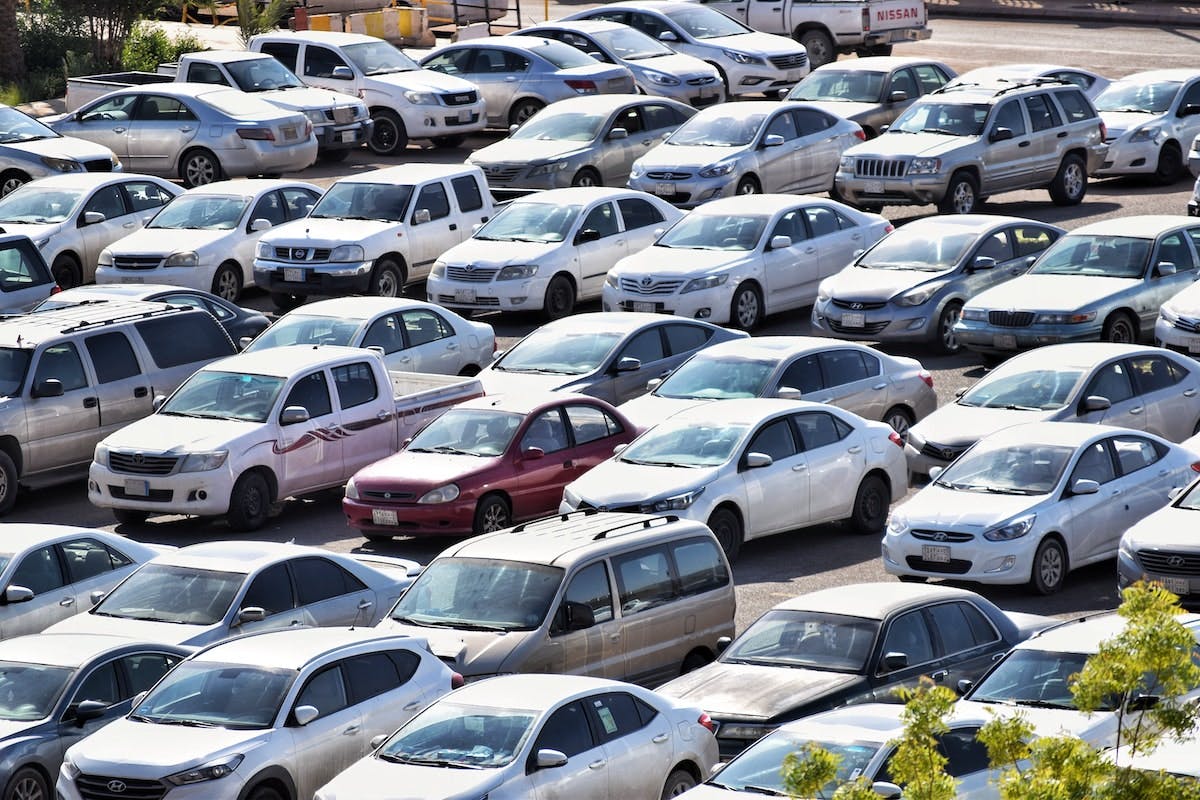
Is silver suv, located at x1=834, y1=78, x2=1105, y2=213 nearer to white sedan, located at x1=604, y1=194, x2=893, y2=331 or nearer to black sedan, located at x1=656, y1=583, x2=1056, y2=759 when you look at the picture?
white sedan, located at x1=604, y1=194, x2=893, y2=331

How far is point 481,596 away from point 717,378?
6696 mm

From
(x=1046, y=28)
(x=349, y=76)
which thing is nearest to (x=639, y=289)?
(x=349, y=76)

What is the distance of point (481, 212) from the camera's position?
29500 millimetres

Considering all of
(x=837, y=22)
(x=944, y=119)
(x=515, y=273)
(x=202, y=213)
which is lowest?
(x=515, y=273)

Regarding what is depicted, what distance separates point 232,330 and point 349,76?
1218cm

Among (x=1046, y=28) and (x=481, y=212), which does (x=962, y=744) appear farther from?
(x=1046, y=28)

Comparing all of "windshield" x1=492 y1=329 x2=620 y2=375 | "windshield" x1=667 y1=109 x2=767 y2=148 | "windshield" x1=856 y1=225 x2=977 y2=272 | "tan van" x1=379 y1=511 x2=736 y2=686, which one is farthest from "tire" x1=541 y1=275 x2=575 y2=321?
"tan van" x1=379 y1=511 x2=736 y2=686

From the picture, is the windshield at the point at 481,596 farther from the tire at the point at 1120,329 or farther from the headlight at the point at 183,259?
the headlight at the point at 183,259

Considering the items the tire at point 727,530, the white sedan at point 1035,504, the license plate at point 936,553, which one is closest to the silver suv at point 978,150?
the white sedan at point 1035,504

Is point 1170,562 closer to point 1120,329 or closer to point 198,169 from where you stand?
point 1120,329

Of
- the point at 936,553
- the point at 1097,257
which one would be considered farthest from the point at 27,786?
the point at 1097,257

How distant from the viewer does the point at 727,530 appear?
1909 cm

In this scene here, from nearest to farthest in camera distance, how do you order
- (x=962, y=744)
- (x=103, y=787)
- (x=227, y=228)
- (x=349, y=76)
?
1. (x=962, y=744)
2. (x=103, y=787)
3. (x=227, y=228)
4. (x=349, y=76)

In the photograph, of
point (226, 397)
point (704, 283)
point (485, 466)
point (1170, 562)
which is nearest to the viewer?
point (1170, 562)
